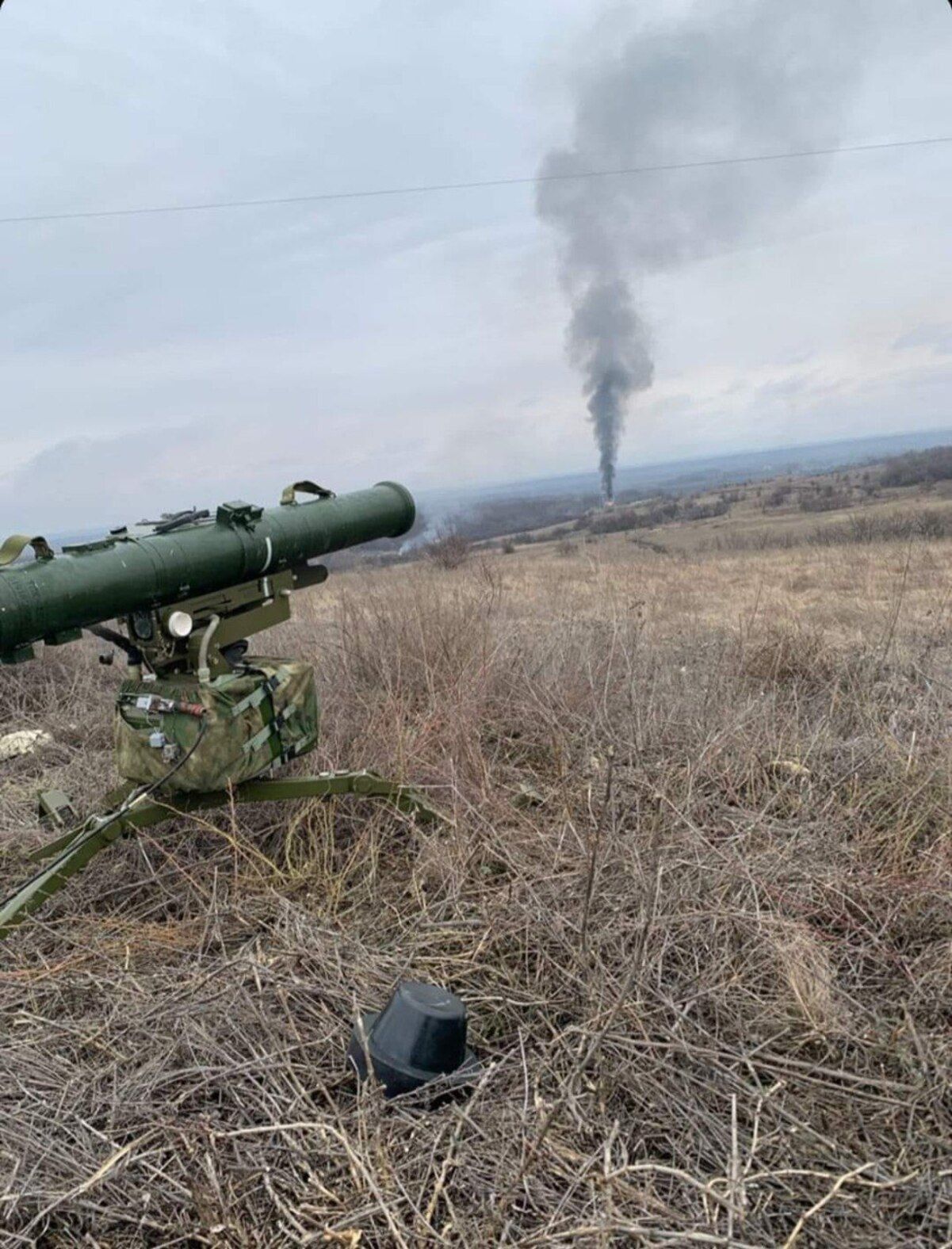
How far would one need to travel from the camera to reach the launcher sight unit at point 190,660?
2.67 m

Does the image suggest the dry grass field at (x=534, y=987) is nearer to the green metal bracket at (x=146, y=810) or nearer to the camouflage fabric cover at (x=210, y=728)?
the green metal bracket at (x=146, y=810)

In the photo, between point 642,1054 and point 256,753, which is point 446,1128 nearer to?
point 642,1054

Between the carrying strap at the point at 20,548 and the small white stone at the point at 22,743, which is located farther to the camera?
the small white stone at the point at 22,743

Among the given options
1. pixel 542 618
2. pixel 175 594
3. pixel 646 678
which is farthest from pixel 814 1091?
pixel 542 618

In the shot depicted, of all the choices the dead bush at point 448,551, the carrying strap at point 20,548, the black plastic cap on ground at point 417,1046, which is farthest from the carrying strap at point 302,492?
the dead bush at point 448,551

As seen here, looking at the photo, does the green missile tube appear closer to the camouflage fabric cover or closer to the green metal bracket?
the camouflage fabric cover

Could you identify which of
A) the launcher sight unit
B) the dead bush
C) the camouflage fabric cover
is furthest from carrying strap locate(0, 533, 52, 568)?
the dead bush

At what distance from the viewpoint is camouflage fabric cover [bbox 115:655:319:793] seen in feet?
9.54

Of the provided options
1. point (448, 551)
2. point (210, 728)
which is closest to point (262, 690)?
point (210, 728)

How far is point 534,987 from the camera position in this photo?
2404mm

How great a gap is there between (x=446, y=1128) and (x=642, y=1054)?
0.51m

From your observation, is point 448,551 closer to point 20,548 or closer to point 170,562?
point 170,562

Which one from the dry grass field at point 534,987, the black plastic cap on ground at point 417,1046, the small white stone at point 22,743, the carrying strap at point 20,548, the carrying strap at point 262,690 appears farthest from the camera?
the small white stone at point 22,743

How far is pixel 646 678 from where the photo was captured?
506 centimetres
